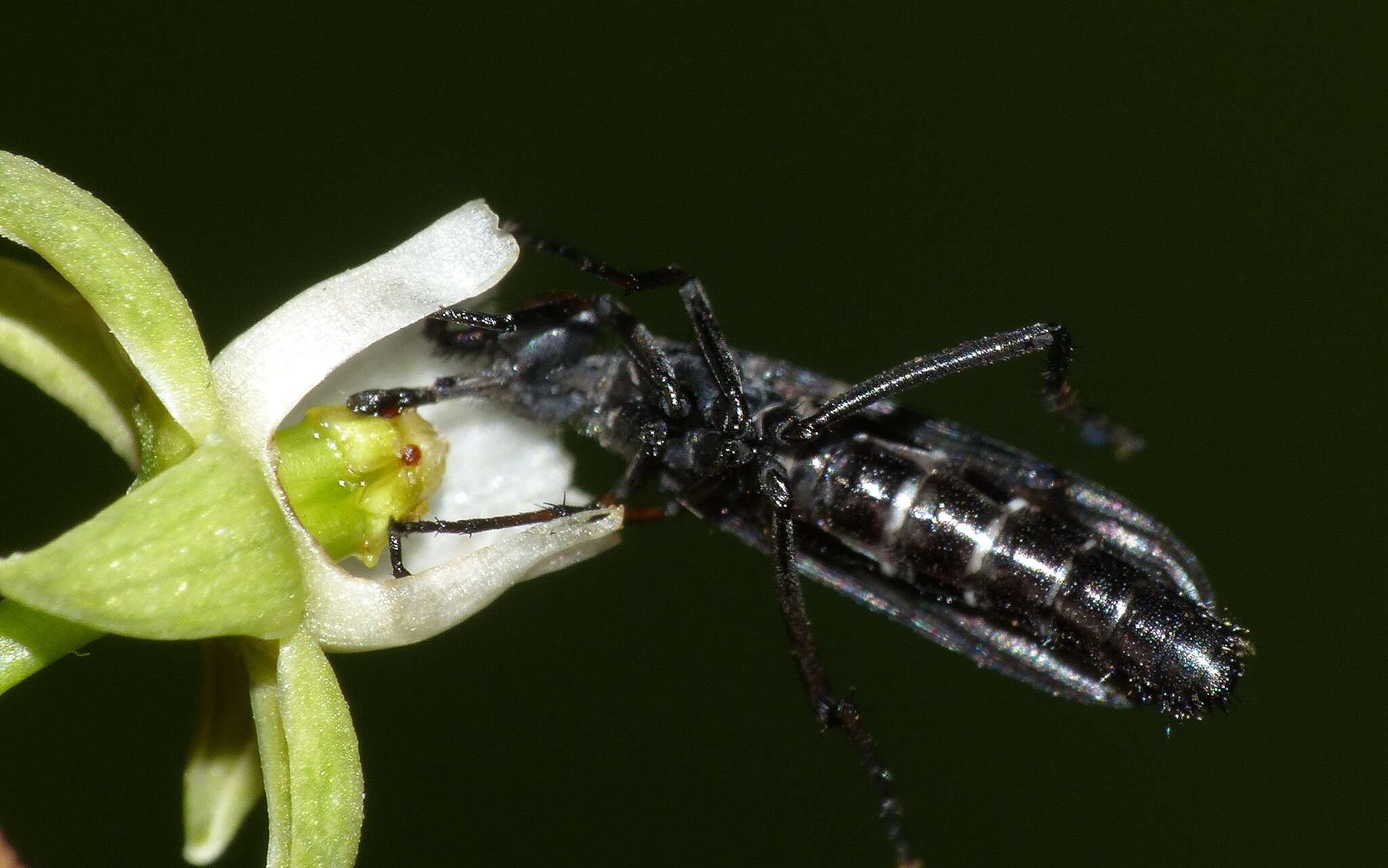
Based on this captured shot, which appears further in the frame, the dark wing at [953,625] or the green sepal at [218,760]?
the dark wing at [953,625]

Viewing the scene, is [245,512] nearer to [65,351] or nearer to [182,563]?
[182,563]

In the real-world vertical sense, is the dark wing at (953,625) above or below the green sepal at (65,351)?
above

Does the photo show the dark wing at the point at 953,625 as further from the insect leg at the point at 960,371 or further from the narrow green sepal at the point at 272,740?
the narrow green sepal at the point at 272,740

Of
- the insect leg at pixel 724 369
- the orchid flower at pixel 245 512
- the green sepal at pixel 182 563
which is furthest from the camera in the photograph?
the insect leg at pixel 724 369

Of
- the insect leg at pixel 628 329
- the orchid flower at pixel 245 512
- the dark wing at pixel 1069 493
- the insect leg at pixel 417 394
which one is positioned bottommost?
the orchid flower at pixel 245 512

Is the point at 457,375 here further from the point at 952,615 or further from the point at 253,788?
the point at 952,615

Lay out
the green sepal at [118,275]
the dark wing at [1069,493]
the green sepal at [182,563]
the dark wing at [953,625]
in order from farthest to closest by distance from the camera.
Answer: the dark wing at [1069,493]
the dark wing at [953,625]
the green sepal at [118,275]
the green sepal at [182,563]

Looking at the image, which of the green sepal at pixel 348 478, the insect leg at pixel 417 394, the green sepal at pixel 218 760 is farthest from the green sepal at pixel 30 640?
the insect leg at pixel 417 394
